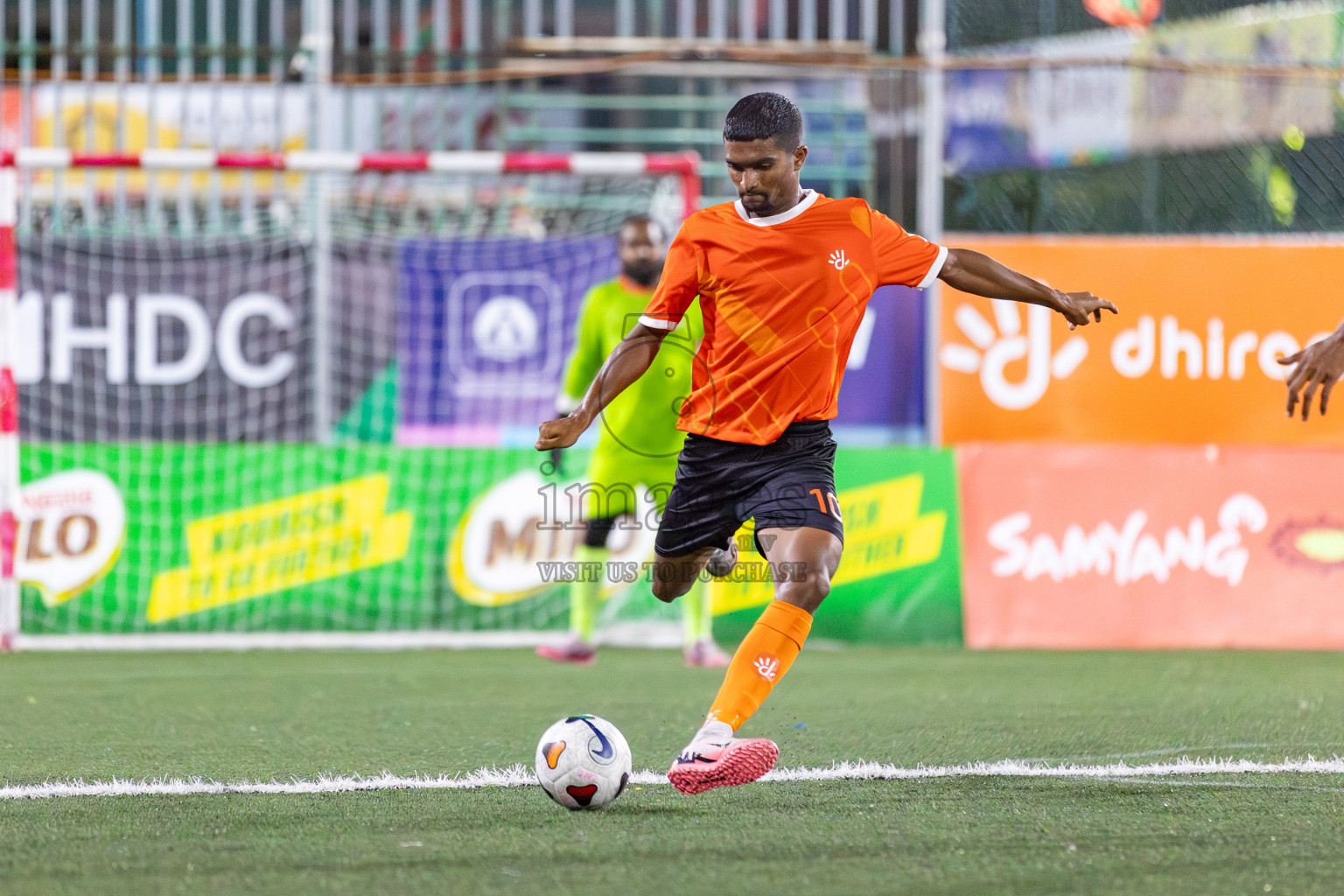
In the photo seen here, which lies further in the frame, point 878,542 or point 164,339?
point 164,339

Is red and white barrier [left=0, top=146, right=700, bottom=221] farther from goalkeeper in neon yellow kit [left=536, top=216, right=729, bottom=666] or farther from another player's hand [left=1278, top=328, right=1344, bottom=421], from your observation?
another player's hand [left=1278, top=328, right=1344, bottom=421]

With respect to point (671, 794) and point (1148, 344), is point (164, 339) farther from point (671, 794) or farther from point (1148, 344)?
point (671, 794)

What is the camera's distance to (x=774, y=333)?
459cm

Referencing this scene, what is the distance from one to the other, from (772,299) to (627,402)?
125 inches

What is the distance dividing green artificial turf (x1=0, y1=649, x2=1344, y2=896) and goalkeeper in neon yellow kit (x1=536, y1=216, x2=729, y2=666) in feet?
2.57

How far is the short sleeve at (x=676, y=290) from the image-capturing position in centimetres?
462

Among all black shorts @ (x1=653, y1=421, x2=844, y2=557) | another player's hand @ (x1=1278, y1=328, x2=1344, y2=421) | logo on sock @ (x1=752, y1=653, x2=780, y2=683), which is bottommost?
logo on sock @ (x1=752, y1=653, x2=780, y2=683)

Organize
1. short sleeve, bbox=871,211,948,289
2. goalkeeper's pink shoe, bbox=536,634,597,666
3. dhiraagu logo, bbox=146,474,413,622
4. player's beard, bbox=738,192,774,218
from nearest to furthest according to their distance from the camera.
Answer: player's beard, bbox=738,192,774,218 → short sleeve, bbox=871,211,948,289 → goalkeeper's pink shoe, bbox=536,634,597,666 → dhiraagu logo, bbox=146,474,413,622

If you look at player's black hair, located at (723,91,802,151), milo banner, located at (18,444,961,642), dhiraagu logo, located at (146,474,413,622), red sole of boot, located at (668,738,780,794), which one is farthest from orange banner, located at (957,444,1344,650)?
red sole of boot, located at (668,738,780,794)

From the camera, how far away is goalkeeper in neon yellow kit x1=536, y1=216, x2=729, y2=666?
7.73 metres

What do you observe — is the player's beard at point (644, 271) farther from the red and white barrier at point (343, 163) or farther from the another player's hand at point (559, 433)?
the another player's hand at point (559, 433)

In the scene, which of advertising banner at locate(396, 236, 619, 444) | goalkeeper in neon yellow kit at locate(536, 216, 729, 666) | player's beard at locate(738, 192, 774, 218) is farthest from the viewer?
advertising banner at locate(396, 236, 619, 444)

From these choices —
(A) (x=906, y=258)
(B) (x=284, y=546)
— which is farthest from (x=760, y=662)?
(B) (x=284, y=546)

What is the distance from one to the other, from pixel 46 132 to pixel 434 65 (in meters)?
2.45
